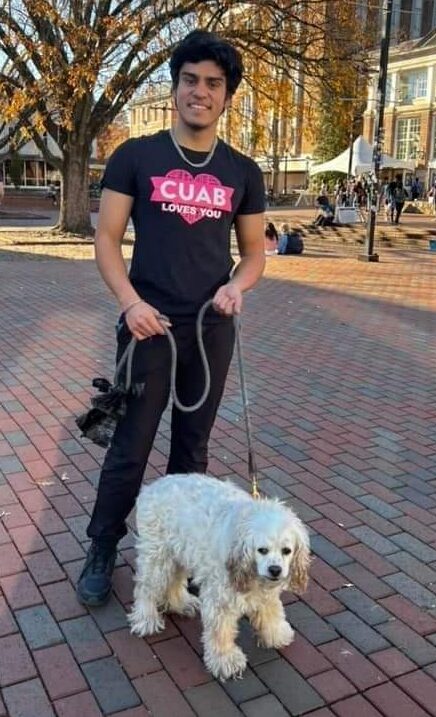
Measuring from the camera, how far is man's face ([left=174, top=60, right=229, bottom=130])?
2.46 meters

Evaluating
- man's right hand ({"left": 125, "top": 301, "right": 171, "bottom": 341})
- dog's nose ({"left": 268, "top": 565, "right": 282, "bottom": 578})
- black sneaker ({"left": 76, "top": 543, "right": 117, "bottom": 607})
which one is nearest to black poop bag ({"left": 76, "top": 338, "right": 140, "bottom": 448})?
man's right hand ({"left": 125, "top": 301, "right": 171, "bottom": 341})

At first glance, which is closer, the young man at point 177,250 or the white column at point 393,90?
the young man at point 177,250

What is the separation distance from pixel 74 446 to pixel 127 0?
1536 cm

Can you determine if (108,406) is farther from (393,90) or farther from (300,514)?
(393,90)

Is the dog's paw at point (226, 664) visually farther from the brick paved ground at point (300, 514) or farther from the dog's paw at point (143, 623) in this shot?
the dog's paw at point (143, 623)

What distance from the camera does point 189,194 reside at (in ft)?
8.18

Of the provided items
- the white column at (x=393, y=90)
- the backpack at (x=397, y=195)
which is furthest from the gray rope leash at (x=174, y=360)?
the white column at (x=393, y=90)

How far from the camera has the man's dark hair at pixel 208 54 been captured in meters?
2.45

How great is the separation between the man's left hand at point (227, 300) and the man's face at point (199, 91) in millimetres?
591

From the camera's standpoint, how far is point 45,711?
2.22m

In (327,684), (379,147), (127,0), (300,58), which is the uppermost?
(127,0)

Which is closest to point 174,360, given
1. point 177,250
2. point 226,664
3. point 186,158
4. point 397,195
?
point 177,250

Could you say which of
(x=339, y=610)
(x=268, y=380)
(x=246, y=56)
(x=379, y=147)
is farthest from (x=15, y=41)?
(x=339, y=610)

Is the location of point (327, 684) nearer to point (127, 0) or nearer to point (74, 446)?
point (74, 446)
